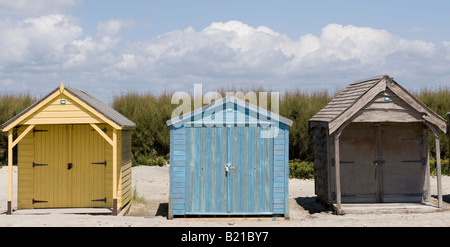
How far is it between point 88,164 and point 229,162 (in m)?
3.62

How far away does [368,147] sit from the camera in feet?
41.3

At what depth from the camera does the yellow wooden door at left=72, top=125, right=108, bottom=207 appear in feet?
40.1

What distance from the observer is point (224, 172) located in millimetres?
10984

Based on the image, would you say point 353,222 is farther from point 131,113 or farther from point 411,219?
point 131,113

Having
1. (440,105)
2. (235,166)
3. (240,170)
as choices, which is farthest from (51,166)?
(440,105)

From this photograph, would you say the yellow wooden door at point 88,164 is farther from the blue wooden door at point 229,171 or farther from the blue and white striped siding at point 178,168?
the blue wooden door at point 229,171

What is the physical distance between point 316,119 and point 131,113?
10830 millimetres

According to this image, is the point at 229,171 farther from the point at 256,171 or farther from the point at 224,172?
the point at 256,171

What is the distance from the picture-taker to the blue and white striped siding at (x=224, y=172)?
1094cm

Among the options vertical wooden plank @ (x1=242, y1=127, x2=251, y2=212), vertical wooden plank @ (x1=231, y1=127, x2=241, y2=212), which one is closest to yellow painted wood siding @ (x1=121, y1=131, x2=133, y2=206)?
vertical wooden plank @ (x1=231, y1=127, x2=241, y2=212)

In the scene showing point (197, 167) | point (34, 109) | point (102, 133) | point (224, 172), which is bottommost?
point (224, 172)

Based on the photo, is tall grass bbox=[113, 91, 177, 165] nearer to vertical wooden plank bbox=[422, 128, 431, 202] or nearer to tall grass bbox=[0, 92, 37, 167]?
tall grass bbox=[0, 92, 37, 167]

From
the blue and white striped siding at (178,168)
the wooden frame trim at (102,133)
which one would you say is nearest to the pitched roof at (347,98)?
the blue and white striped siding at (178,168)
